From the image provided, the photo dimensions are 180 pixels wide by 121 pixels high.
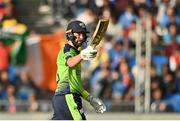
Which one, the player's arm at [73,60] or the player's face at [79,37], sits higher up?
the player's face at [79,37]

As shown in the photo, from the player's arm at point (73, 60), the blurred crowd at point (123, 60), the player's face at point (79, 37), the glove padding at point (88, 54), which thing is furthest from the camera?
the blurred crowd at point (123, 60)

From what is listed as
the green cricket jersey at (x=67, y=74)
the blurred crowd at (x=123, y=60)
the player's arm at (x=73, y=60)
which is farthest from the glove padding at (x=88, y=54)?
the blurred crowd at (x=123, y=60)

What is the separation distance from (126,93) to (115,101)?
0.29 metres

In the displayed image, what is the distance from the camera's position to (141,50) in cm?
1227

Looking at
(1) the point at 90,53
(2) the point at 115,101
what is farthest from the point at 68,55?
(2) the point at 115,101

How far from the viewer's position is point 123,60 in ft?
41.2

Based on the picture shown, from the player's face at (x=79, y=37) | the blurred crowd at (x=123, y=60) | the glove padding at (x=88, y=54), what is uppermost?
the player's face at (x=79, y=37)

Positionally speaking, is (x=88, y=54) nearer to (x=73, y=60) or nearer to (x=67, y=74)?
(x=73, y=60)

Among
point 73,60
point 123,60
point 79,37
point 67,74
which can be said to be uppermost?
point 79,37

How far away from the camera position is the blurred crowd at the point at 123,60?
1220cm

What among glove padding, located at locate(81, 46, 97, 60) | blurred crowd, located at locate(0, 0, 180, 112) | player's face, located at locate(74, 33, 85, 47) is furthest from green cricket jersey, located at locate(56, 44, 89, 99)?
blurred crowd, located at locate(0, 0, 180, 112)

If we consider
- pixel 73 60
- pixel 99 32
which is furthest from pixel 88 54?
pixel 99 32

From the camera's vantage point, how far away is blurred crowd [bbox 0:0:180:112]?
12.2 meters

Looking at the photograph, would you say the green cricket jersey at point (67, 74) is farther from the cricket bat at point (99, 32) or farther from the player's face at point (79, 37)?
the cricket bat at point (99, 32)
